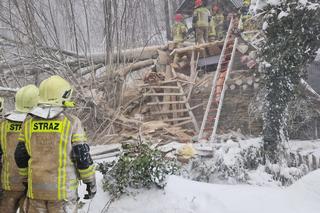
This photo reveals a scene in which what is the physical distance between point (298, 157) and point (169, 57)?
6.24 metres

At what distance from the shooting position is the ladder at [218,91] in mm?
9738

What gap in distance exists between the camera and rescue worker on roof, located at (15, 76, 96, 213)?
3.17 metres

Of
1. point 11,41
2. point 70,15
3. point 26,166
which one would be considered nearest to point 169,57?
point 70,15

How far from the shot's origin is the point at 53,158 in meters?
3.18

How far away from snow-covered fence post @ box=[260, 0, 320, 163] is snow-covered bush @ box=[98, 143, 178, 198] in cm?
337

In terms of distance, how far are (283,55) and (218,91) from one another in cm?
368

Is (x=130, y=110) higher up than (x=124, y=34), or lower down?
lower down

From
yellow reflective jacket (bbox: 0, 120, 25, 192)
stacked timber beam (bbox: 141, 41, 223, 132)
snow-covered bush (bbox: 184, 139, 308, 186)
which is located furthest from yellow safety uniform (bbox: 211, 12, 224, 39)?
yellow reflective jacket (bbox: 0, 120, 25, 192)

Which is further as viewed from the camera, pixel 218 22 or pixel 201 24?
pixel 218 22

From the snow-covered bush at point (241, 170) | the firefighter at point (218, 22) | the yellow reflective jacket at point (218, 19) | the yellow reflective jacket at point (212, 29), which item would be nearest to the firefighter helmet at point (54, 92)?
the snow-covered bush at point (241, 170)

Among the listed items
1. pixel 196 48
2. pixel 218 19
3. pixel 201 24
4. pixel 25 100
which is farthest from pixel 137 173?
pixel 218 19

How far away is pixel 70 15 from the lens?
1107cm

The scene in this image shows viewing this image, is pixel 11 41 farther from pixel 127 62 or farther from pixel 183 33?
pixel 183 33

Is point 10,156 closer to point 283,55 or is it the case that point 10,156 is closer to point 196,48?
point 283,55
